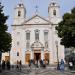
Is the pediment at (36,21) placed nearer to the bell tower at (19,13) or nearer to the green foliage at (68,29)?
the bell tower at (19,13)

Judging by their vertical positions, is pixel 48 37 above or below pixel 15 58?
above

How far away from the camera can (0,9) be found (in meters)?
26.7

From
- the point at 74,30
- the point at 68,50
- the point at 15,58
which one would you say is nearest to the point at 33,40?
the point at 15,58

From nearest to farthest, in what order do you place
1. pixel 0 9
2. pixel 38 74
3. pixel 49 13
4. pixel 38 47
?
pixel 0 9, pixel 38 74, pixel 38 47, pixel 49 13

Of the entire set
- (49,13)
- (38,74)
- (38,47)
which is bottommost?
(38,74)

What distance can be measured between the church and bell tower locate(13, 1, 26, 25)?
1.02 feet

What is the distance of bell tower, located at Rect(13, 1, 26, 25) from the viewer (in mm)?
63875

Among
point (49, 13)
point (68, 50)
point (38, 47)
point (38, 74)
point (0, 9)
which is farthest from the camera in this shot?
point (68, 50)

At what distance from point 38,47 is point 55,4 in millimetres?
11881

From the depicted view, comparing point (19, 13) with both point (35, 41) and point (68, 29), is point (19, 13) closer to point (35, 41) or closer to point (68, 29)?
point (35, 41)

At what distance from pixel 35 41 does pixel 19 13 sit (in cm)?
872

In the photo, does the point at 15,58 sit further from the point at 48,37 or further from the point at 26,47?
the point at 48,37

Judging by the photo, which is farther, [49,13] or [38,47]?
[49,13]

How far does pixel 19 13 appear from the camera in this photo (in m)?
64.9
